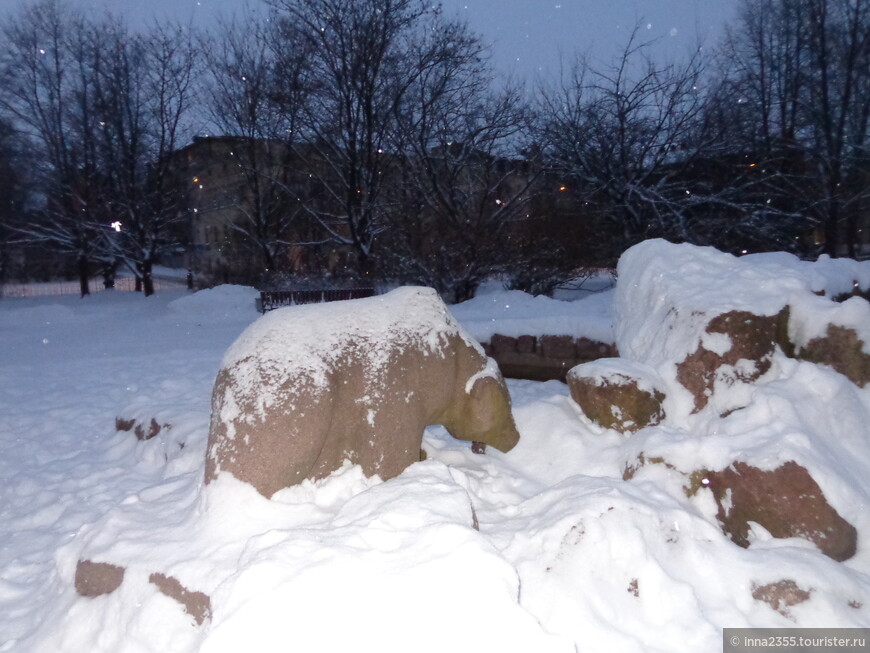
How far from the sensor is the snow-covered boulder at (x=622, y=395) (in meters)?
4.20

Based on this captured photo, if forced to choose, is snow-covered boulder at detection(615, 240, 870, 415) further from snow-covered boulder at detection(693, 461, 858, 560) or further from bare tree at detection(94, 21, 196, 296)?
bare tree at detection(94, 21, 196, 296)

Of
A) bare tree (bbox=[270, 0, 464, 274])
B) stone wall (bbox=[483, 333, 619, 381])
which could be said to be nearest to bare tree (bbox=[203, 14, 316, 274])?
bare tree (bbox=[270, 0, 464, 274])

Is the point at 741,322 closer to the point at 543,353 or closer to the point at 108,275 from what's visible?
the point at 543,353

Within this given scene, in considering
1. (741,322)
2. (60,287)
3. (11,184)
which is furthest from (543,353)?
(60,287)

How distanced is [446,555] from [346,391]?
1.19m

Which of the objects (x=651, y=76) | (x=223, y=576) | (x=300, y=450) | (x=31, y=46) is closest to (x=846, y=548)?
(x=300, y=450)

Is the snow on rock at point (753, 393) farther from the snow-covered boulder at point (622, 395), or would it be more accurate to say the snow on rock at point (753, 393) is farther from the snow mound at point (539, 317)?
the snow mound at point (539, 317)

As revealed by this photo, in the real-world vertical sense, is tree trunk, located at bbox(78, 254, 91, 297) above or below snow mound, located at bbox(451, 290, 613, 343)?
above

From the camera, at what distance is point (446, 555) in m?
2.74

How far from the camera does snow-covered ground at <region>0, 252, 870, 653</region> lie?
251 cm

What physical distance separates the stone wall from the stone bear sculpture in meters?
3.65

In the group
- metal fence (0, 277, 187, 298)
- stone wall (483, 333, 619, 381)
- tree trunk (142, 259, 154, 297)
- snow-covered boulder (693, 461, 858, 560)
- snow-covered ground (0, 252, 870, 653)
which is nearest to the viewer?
snow-covered ground (0, 252, 870, 653)

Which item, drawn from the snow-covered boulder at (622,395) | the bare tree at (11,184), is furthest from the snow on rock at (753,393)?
the bare tree at (11,184)

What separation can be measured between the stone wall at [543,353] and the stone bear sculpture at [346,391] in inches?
144
